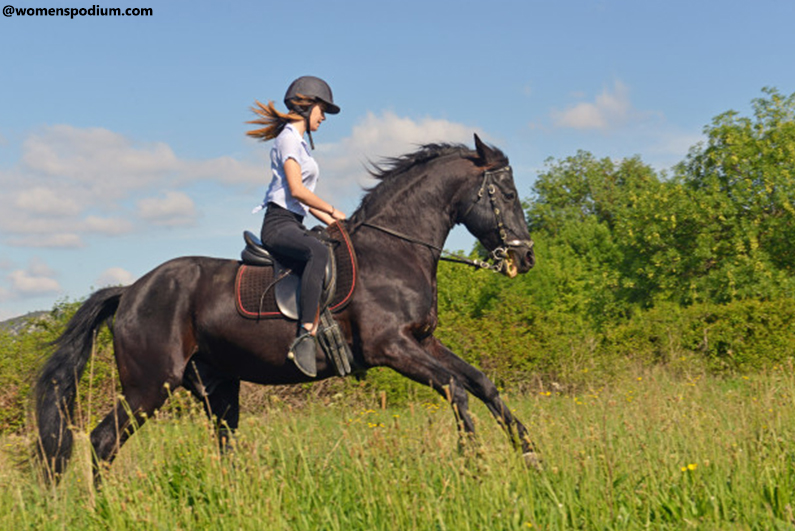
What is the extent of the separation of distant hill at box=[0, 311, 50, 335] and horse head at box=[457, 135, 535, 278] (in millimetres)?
7018

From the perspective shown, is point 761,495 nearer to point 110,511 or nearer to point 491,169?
point 491,169

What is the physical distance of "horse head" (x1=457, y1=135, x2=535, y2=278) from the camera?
6250 mm

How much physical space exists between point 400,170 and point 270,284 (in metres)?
1.51

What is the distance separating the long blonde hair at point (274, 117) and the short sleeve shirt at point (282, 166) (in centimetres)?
15

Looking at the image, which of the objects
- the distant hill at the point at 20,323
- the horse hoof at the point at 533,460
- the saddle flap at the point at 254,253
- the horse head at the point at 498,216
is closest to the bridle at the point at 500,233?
the horse head at the point at 498,216

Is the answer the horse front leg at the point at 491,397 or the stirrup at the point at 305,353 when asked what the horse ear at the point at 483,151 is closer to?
the horse front leg at the point at 491,397

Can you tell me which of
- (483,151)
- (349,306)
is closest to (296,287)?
(349,306)

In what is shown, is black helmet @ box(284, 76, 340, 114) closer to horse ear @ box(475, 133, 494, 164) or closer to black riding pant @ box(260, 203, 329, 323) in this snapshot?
black riding pant @ box(260, 203, 329, 323)

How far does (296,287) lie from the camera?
5.98 metres

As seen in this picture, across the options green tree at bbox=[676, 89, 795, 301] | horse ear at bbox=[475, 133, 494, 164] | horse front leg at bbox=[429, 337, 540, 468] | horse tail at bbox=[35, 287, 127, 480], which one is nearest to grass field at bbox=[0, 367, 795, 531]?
horse front leg at bbox=[429, 337, 540, 468]

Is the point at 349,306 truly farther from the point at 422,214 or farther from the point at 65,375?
the point at 65,375

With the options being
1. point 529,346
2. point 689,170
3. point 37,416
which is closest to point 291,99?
point 37,416

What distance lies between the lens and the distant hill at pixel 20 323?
34.6 ft

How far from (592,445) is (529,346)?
7.23 meters
